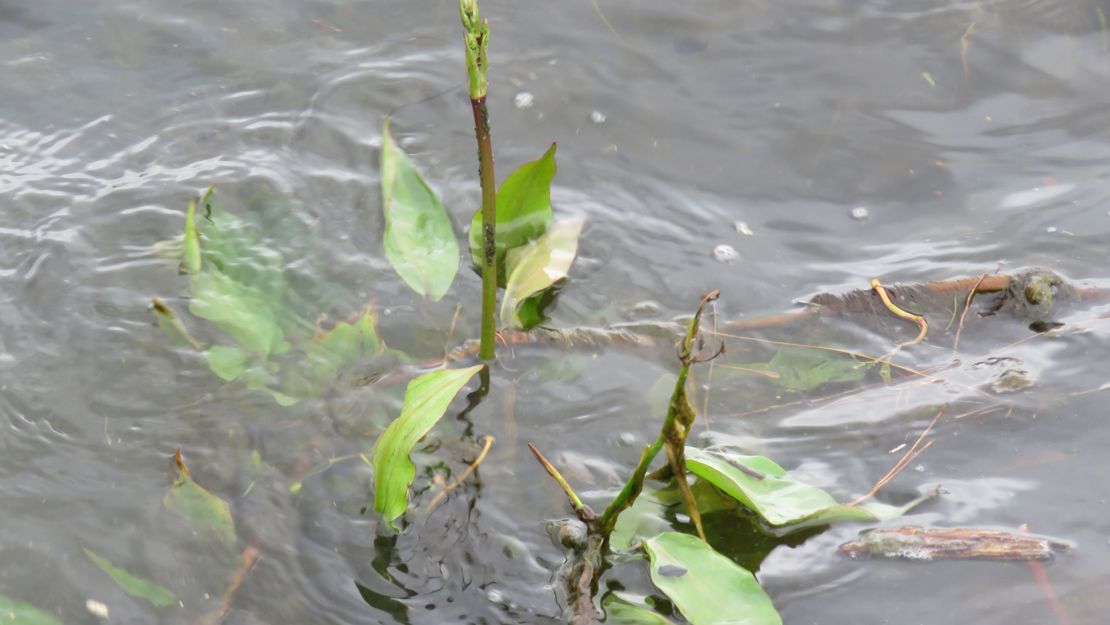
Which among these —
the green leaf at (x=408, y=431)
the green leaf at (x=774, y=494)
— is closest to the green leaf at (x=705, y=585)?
the green leaf at (x=774, y=494)

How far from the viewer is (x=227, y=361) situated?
172 cm

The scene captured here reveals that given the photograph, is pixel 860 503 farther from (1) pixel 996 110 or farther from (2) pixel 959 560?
(1) pixel 996 110

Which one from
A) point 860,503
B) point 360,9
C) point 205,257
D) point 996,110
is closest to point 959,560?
point 860,503

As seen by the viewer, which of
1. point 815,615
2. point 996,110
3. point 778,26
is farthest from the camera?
point 778,26

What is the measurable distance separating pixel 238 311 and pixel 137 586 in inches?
20.0

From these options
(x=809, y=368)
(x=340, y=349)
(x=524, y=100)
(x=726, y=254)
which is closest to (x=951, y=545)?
(x=809, y=368)

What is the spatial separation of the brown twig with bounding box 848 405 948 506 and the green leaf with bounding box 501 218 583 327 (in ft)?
2.04

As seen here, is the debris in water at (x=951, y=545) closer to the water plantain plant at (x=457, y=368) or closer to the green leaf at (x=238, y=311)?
the water plantain plant at (x=457, y=368)

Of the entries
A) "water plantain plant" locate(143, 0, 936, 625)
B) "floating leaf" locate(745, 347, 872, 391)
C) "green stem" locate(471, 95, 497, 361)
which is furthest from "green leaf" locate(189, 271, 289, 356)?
"floating leaf" locate(745, 347, 872, 391)

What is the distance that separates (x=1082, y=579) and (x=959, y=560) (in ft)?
0.55

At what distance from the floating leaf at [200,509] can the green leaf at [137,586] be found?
0.10 meters

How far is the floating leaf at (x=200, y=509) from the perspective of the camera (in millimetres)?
1516

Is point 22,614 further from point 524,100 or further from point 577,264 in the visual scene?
point 524,100

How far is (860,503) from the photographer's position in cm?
154
